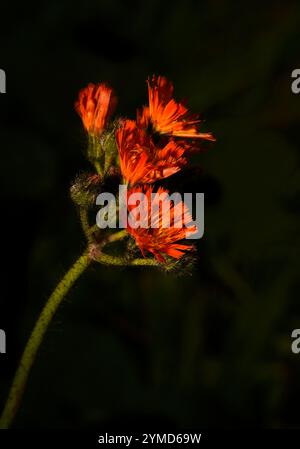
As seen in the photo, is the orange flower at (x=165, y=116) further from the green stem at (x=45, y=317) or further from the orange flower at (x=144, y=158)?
the green stem at (x=45, y=317)

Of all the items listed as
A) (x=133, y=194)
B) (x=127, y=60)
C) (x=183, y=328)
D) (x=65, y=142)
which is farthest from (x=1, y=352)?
(x=127, y=60)

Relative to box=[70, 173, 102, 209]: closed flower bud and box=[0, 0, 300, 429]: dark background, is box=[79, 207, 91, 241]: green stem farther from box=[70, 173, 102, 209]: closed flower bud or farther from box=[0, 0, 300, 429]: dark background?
box=[0, 0, 300, 429]: dark background

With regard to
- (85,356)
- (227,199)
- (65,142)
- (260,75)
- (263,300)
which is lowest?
(85,356)

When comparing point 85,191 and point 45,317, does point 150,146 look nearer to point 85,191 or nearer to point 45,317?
point 85,191

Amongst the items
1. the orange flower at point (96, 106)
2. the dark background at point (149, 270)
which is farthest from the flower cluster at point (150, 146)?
the dark background at point (149, 270)

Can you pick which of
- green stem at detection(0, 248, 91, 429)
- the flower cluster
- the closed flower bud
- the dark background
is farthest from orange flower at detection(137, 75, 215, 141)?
the dark background

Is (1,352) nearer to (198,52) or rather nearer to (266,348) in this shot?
(266,348)

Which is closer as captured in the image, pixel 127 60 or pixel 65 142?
pixel 65 142
